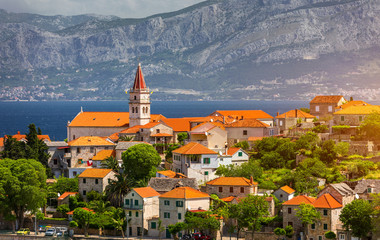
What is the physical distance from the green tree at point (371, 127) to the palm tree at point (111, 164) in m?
30.9

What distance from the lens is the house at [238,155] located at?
91.6m

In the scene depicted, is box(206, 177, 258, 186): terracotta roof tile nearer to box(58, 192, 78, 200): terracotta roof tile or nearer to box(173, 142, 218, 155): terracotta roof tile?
box(173, 142, 218, 155): terracotta roof tile

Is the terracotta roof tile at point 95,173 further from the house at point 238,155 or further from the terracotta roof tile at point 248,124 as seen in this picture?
the terracotta roof tile at point 248,124

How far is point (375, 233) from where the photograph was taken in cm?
6700

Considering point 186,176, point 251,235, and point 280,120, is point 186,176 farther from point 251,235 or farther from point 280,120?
point 280,120

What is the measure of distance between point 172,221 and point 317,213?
14.3 meters

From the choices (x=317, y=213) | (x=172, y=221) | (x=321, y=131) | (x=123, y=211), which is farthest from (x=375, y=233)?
(x=321, y=131)

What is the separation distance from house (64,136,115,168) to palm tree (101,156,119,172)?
7244mm

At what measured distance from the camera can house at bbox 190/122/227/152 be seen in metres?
97.1

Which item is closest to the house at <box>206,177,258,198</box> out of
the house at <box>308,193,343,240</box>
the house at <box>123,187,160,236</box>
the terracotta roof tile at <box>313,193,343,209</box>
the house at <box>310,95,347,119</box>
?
the house at <box>123,187,160,236</box>

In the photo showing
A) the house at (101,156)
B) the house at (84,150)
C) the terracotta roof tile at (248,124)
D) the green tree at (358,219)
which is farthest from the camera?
the terracotta roof tile at (248,124)

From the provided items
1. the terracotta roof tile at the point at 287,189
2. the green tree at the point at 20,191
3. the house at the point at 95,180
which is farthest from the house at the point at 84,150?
the terracotta roof tile at the point at 287,189

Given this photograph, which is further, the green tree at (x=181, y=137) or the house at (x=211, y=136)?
the green tree at (x=181, y=137)

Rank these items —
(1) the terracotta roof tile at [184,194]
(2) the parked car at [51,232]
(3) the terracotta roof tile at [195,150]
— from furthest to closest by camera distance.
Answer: (3) the terracotta roof tile at [195,150] → (2) the parked car at [51,232] → (1) the terracotta roof tile at [184,194]
